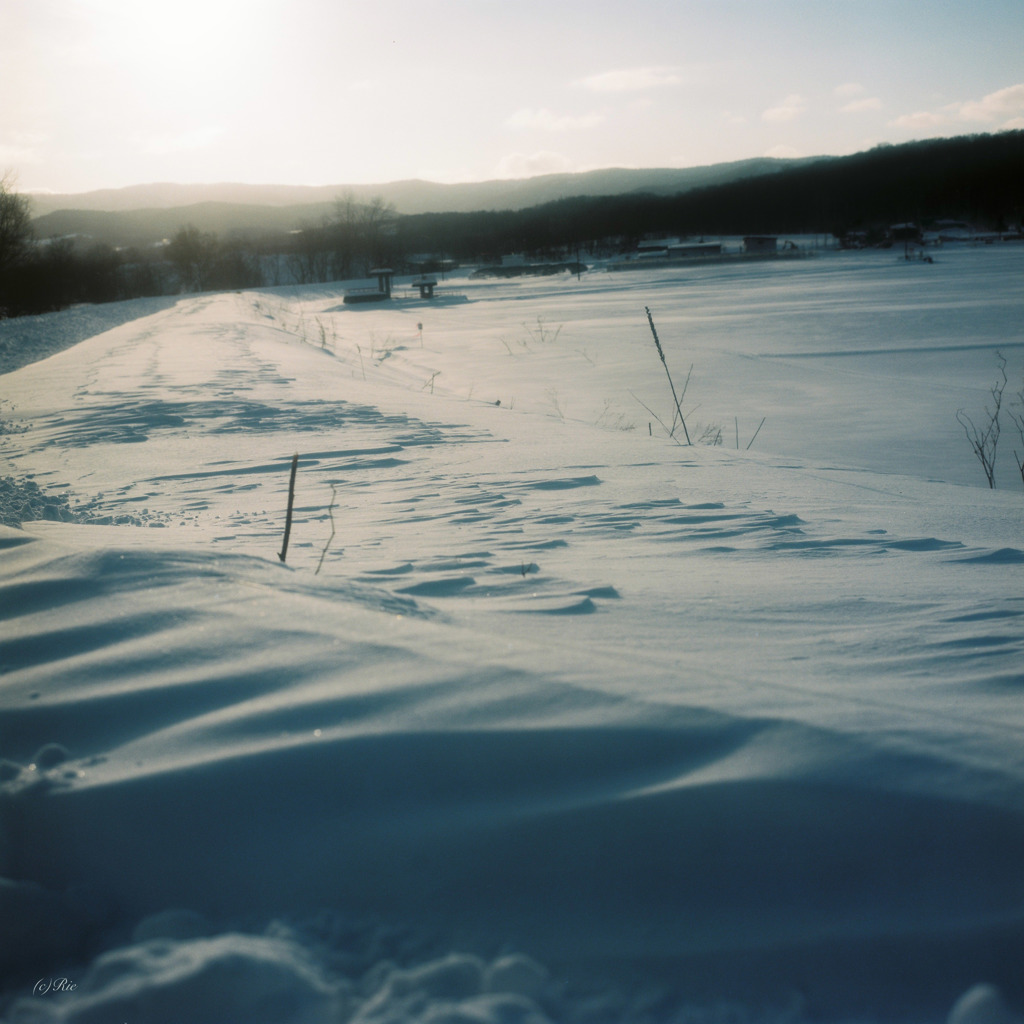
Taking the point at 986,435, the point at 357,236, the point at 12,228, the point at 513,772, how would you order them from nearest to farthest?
the point at 513,772
the point at 986,435
the point at 12,228
the point at 357,236

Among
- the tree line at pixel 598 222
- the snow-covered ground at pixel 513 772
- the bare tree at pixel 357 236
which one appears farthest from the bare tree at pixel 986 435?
the bare tree at pixel 357 236

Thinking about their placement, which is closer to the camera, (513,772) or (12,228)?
(513,772)

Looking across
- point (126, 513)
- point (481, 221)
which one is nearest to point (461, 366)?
point (126, 513)

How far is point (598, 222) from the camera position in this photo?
258 ft

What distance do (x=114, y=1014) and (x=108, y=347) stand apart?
501 inches

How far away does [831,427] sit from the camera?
738 centimetres

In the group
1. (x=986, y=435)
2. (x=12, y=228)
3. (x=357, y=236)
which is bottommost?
(x=986, y=435)

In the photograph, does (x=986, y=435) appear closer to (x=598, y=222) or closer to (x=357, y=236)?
(x=357, y=236)

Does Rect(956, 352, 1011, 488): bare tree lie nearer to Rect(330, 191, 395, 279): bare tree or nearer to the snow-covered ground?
the snow-covered ground

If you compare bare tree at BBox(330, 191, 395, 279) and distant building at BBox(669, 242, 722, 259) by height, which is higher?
bare tree at BBox(330, 191, 395, 279)

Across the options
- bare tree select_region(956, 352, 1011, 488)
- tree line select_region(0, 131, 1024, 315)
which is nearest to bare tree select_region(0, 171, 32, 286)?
tree line select_region(0, 131, 1024, 315)

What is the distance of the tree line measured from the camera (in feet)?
200

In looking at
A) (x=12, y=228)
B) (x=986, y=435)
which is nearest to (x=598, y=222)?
(x=12, y=228)

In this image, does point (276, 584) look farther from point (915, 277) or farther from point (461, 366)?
point (915, 277)
